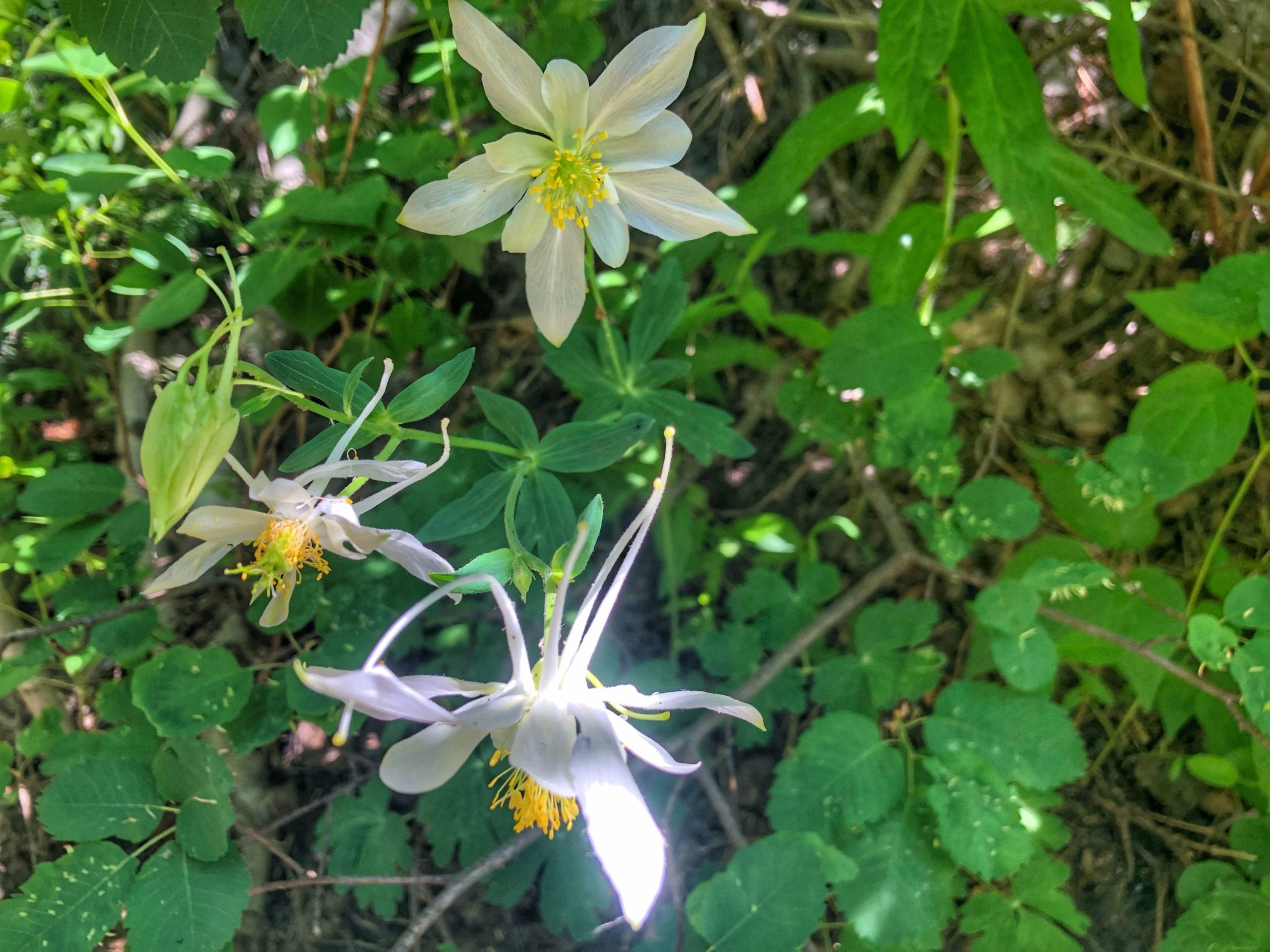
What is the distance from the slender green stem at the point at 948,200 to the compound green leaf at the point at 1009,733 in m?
0.71

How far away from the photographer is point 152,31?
102cm

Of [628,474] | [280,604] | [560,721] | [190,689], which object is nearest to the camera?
[560,721]

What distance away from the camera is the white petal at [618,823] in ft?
2.26

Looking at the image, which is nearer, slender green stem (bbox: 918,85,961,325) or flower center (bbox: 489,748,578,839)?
flower center (bbox: 489,748,578,839)

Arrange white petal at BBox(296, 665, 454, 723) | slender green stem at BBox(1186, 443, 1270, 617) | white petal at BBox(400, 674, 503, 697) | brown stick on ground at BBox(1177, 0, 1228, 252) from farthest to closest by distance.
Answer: brown stick on ground at BBox(1177, 0, 1228, 252) < slender green stem at BBox(1186, 443, 1270, 617) < white petal at BBox(400, 674, 503, 697) < white petal at BBox(296, 665, 454, 723)

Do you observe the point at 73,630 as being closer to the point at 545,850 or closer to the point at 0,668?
the point at 0,668

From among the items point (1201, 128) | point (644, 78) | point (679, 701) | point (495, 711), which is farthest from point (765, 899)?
point (1201, 128)

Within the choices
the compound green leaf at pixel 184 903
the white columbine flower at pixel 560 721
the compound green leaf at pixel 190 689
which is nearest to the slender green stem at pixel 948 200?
the white columbine flower at pixel 560 721

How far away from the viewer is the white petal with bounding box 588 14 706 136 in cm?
93

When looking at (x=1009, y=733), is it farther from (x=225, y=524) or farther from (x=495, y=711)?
(x=225, y=524)

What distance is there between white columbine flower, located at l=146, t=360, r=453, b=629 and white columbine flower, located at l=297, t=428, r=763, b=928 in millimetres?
90

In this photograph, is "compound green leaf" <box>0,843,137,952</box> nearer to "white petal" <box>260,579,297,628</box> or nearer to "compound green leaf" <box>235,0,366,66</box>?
"white petal" <box>260,579,297,628</box>

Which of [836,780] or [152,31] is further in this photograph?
[836,780]

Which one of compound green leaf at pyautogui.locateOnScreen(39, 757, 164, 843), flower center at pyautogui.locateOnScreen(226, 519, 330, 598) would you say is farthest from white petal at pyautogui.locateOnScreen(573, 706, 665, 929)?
compound green leaf at pyautogui.locateOnScreen(39, 757, 164, 843)
